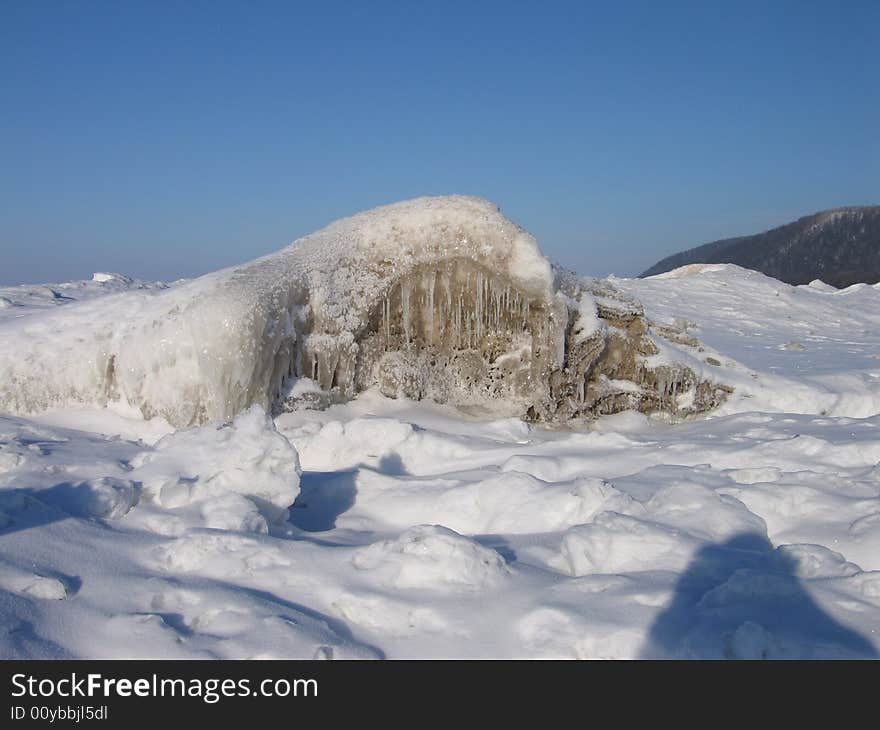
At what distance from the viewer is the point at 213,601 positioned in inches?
104

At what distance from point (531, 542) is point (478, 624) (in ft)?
3.14

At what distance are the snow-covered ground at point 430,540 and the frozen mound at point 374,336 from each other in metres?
0.42

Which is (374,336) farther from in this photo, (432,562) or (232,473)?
(432,562)

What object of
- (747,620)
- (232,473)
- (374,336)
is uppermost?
(374,336)

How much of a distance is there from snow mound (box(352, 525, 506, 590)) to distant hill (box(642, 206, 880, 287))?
5335 centimetres

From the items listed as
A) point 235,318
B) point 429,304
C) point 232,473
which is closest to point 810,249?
point 429,304

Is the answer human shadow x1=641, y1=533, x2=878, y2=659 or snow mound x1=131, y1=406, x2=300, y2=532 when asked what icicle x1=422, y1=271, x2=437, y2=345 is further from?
human shadow x1=641, y1=533, x2=878, y2=659

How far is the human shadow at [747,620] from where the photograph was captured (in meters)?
2.27

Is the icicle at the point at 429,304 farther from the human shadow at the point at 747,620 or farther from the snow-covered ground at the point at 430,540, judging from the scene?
the human shadow at the point at 747,620

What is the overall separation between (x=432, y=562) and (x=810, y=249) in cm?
6639

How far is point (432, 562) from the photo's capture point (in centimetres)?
292

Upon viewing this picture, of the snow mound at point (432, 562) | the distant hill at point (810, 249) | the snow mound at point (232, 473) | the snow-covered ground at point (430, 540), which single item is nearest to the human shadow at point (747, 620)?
the snow-covered ground at point (430, 540)

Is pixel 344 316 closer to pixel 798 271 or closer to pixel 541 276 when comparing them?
pixel 541 276
